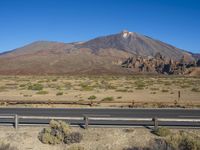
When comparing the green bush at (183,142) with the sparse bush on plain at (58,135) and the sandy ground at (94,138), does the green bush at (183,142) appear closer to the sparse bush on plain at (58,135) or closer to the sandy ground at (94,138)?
the sandy ground at (94,138)

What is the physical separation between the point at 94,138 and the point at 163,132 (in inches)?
120

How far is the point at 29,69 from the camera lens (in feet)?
584

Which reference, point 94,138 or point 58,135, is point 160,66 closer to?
point 94,138

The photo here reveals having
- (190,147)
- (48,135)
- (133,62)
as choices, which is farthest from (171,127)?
(133,62)

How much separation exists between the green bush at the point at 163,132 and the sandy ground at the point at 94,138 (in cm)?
27

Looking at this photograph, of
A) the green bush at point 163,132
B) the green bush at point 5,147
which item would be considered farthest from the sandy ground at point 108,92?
the green bush at point 5,147

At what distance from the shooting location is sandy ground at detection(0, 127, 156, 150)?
16.4 m

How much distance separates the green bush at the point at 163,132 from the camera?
16891 millimetres

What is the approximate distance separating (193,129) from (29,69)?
539 ft

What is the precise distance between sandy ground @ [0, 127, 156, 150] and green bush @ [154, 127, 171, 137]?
10.6 inches

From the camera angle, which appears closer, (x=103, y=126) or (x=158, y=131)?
(x=158, y=131)

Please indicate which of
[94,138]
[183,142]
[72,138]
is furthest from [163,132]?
[72,138]

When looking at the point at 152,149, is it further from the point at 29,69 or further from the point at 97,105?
the point at 29,69

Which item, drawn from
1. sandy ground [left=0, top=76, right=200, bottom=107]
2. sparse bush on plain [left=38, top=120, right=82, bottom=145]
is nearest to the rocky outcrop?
sandy ground [left=0, top=76, right=200, bottom=107]
